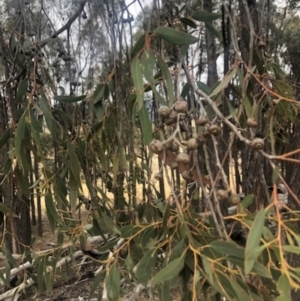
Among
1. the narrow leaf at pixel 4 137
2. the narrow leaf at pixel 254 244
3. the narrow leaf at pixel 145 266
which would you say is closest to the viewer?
the narrow leaf at pixel 254 244

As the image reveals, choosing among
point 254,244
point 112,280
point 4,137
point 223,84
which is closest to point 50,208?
point 4,137

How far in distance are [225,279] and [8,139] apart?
57 cm

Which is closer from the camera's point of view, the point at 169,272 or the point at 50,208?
the point at 169,272

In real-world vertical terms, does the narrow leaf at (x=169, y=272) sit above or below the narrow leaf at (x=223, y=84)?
below

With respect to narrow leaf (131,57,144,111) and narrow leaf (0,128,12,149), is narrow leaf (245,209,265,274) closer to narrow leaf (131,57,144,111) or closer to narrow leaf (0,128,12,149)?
narrow leaf (131,57,144,111)

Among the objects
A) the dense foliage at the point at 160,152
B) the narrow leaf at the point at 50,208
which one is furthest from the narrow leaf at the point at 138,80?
the narrow leaf at the point at 50,208

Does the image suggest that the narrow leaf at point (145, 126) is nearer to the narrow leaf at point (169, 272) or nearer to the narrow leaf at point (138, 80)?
the narrow leaf at point (138, 80)

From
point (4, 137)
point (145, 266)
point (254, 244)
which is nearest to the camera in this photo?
point (254, 244)

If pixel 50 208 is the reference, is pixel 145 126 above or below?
above

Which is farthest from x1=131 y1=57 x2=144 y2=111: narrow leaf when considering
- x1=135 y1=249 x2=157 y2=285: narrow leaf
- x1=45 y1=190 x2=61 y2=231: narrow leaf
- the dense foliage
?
x1=45 y1=190 x2=61 y2=231: narrow leaf

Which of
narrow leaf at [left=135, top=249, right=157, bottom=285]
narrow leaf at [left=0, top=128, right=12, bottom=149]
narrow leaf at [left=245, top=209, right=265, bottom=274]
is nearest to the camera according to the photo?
narrow leaf at [left=245, top=209, right=265, bottom=274]

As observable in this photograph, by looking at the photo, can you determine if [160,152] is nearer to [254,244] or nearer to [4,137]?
[254,244]

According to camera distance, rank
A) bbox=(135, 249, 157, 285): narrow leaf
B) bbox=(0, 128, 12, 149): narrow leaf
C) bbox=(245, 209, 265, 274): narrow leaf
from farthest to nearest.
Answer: bbox=(0, 128, 12, 149): narrow leaf, bbox=(135, 249, 157, 285): narrow leaf, bbox=(245, 209, 265, 274): narrow leaf

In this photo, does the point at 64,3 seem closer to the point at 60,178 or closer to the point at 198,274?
the point at 60,178
